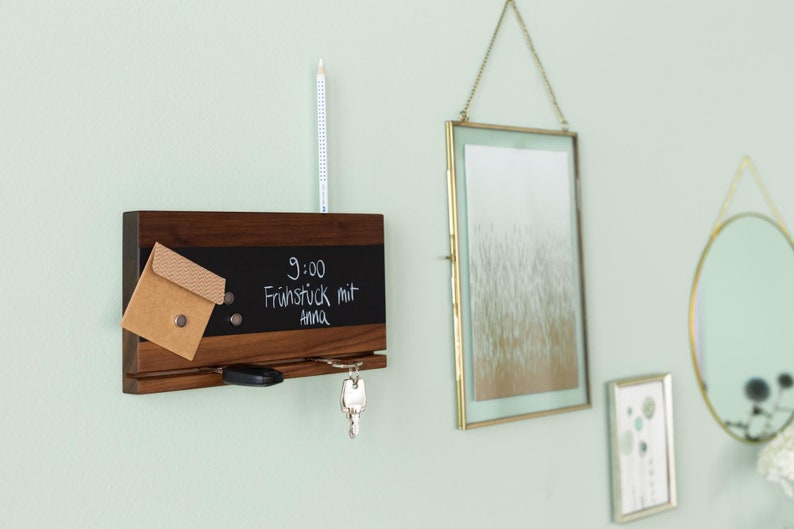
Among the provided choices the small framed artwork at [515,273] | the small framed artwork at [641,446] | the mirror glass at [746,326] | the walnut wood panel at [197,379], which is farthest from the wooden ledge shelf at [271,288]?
the mirror glass at [746,326]

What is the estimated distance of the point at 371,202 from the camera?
3.70 feet

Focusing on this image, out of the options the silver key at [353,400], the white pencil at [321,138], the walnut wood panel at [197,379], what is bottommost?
the silver key at [353,400]

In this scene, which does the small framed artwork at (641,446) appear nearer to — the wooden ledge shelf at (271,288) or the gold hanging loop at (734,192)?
the gold hanging loop at (734,192)

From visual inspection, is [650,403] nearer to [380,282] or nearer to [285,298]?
[380,282]

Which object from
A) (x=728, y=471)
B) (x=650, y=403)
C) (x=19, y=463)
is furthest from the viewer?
(x=728, y=471)

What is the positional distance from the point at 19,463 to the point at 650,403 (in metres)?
1.00

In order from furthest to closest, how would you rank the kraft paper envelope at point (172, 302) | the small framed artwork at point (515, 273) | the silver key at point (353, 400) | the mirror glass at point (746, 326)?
the mirror glass at point (746, 326)
the small framed artwork at point (515, 273)
the silver key at point (353, 400)
the kraft paper envelope at point (172, 302)

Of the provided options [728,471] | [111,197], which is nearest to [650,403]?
[728,471]

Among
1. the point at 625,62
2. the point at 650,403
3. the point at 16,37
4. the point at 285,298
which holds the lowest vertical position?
the point at 650,403

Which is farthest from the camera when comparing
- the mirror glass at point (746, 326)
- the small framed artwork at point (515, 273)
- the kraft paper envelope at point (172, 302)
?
the mirror glass at point (746, 326)

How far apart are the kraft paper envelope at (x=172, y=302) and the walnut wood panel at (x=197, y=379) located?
3 cm

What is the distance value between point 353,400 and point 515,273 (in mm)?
368

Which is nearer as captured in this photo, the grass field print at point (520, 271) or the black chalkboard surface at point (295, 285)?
the black chalkboard surface at point (295, 285)

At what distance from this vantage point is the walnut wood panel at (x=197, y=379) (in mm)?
889
